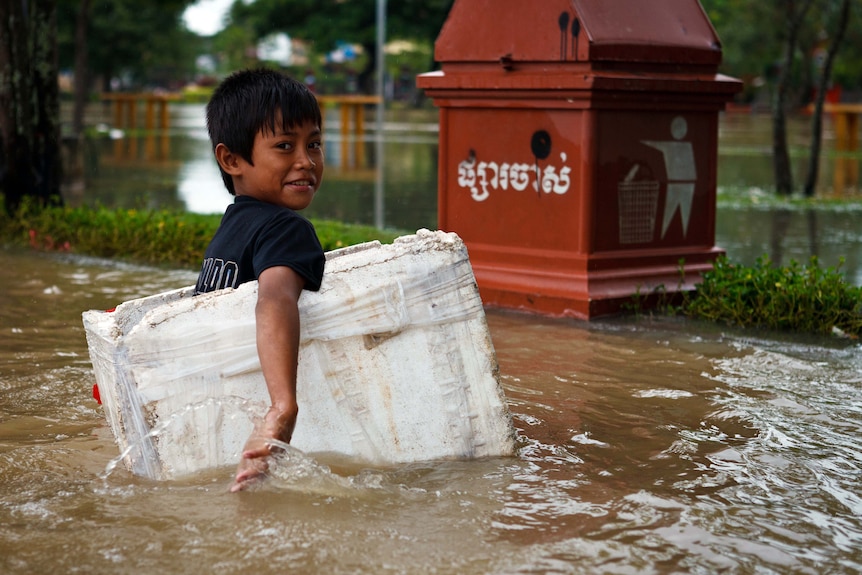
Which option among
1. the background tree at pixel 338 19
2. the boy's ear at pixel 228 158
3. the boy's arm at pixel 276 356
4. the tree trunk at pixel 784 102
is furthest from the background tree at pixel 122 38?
the boy's arm at pixel 276 356

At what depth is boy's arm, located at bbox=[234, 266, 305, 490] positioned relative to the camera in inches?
111

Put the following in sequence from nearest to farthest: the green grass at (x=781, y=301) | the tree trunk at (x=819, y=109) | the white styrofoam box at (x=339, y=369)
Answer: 1. the white styrofoam box at (x=339, y=369)
2. the green grass at (x=781, y=301)
3. the tree trunk at (x=819, y=109)

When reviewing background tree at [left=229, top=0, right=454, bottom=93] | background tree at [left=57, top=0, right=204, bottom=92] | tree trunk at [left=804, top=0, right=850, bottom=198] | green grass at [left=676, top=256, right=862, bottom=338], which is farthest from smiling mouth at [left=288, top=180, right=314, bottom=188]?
background tree at [left=57, top=0, right=204, bottom=92]

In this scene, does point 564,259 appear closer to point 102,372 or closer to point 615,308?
point 615,308

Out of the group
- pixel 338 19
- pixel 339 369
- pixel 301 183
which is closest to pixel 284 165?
pixel 301 183

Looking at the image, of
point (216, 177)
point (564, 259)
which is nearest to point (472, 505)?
point (564, 259)

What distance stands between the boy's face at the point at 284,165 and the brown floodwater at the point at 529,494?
28.9 inches

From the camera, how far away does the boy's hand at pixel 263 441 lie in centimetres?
281

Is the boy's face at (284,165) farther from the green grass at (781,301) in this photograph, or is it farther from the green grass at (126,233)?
the green grass at (126,233)

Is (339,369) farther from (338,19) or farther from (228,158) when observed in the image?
(338,19)

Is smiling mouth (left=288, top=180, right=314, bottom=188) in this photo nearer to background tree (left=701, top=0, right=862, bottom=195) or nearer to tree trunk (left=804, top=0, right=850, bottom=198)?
background tree (left=701, top=0, right=862, bottom=195)

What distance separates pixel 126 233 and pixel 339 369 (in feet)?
16.5

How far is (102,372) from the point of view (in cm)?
310

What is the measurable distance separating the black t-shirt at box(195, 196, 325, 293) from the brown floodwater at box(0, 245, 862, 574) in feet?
1.63
